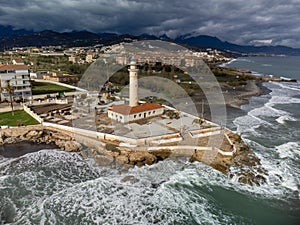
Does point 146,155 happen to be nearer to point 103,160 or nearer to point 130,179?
point 130,179

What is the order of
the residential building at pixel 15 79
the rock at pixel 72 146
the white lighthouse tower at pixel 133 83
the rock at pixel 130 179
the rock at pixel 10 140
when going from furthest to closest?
the residential building at pixel 15 79 → the white lighthouse tower at pixel 133 83 → the rock at pixel 10 140 → the rock at pixel 72 146 → the rock at pixel 130 179

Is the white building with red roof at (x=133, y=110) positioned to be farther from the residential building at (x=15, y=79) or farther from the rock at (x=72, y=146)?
the residential building at (x=15, y=79)

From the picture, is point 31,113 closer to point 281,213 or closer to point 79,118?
point 79,118

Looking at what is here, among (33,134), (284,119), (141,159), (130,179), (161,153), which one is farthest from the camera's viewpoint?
(284,119)

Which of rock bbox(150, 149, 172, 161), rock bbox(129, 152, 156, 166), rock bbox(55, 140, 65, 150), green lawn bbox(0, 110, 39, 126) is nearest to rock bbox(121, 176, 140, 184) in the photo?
rock bbox(129, 152, 156, 166)

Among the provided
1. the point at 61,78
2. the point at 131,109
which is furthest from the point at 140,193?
the point at 61,78

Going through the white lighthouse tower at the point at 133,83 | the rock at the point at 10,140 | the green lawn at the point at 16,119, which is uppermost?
the white lighthouse tower at the point at 133,83

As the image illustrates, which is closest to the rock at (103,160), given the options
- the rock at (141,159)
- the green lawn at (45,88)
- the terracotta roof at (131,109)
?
the rock at (141,159)
